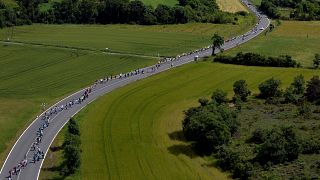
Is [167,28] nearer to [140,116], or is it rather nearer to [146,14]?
[146,14]

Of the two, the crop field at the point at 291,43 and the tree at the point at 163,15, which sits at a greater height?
the tree at the point at 163,15

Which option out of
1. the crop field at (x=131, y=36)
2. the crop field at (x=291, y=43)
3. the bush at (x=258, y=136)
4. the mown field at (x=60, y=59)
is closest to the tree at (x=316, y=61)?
the crop field at (x=291, y=43)

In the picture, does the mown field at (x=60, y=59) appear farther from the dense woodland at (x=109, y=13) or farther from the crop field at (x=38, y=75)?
the dense woodland at (x=109, y=13)

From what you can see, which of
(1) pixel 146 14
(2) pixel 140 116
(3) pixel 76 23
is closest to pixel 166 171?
(2) pixel 140 116

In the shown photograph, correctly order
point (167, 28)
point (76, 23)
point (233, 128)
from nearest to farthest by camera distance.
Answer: point (233, 128), point (167, 28), point (76, 23)

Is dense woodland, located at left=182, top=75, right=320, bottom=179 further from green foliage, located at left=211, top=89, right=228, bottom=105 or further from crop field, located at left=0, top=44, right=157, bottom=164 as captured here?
crop field, located at left=0, top=44, right=157, bottom=164

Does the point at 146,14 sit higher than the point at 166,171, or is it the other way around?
the point at 146,14
